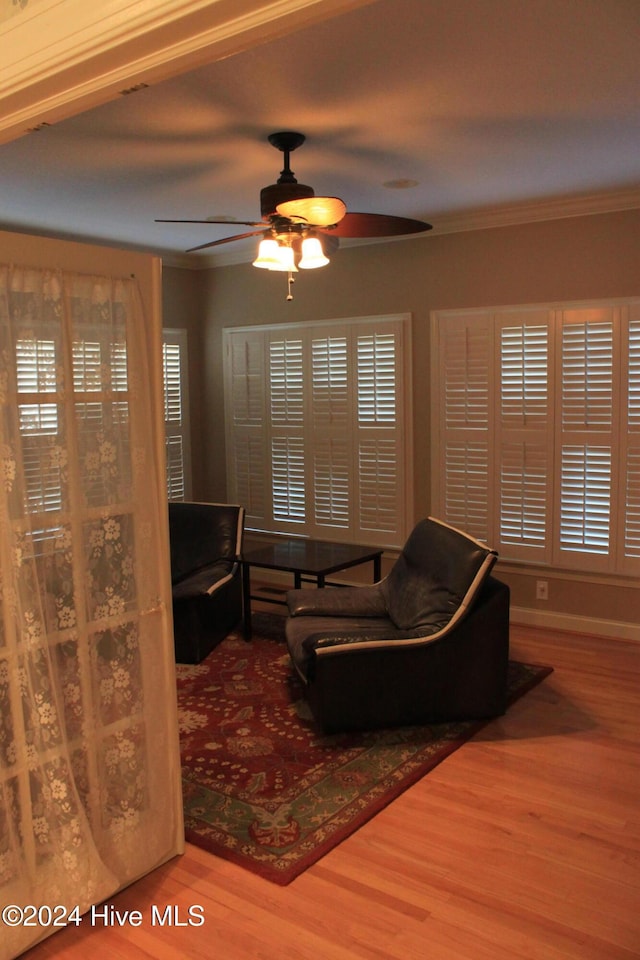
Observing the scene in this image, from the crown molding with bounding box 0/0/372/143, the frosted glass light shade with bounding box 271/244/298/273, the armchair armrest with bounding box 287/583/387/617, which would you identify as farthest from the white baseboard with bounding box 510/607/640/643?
the crown molding with bounding box 0/0/372/143

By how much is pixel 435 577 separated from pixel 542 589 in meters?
1.65

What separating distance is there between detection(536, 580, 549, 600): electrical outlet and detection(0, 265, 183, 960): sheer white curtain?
3244mm

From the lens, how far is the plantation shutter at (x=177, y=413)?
22.3 feet

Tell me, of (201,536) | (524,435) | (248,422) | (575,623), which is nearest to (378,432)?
(524,435)

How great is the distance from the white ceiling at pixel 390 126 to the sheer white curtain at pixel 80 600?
1.04 m

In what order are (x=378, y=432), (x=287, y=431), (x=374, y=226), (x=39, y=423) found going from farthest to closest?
(x=287, y=431)
(x=378, y=432)
(x=374, y=226)
(x=39, y=423)

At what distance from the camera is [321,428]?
6262mm

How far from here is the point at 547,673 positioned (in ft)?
14.7

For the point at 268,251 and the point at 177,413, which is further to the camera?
the point at 177,413

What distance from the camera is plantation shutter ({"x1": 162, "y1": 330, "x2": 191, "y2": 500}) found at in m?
6.79

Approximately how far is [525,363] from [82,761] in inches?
150

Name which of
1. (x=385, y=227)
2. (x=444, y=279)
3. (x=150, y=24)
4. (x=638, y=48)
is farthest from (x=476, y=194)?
(x=150, y=24)

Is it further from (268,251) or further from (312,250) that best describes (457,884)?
(268,251)

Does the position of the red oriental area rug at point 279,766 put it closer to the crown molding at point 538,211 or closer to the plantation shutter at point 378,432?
the plantation shutter at point 378,432
